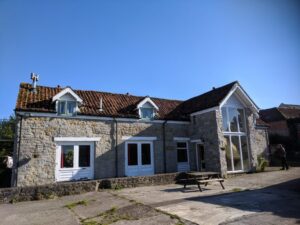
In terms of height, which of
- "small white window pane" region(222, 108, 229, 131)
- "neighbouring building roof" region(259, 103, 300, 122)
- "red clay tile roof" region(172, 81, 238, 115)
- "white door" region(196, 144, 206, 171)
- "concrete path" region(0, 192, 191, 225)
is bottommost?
"concrete path" region(0, 192, 191, 225)

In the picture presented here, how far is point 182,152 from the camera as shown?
1973cm

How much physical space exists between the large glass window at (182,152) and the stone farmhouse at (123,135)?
3.4 inches

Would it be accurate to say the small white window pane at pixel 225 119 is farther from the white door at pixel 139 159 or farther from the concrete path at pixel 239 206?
the concrete path at pixel 239 206

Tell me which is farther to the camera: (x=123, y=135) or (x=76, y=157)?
(x=123, y=135)

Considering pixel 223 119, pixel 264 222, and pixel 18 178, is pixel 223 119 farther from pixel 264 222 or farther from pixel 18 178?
pixel 18 178

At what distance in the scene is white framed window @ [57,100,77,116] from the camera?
15.6 metres

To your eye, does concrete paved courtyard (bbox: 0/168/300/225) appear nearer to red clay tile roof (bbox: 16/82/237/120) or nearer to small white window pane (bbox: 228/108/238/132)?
red clay tile roof (bbox: 16/82/237/120)

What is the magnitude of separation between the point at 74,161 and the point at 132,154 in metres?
4.41

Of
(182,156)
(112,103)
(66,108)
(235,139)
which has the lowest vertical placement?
(182,156)

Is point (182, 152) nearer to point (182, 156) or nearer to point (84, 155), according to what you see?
point (182, 156)

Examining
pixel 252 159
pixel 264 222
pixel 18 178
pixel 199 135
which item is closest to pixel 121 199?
pixel 264 222

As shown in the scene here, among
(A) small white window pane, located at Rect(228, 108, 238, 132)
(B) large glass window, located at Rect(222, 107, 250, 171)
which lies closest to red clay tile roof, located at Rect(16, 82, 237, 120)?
(A) small white window pane, located at Rect(228, 108, 238, 132)

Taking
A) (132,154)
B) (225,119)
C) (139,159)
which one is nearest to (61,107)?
(132,154)

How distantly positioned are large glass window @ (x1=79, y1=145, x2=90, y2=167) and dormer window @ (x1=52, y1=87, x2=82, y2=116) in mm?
2532
